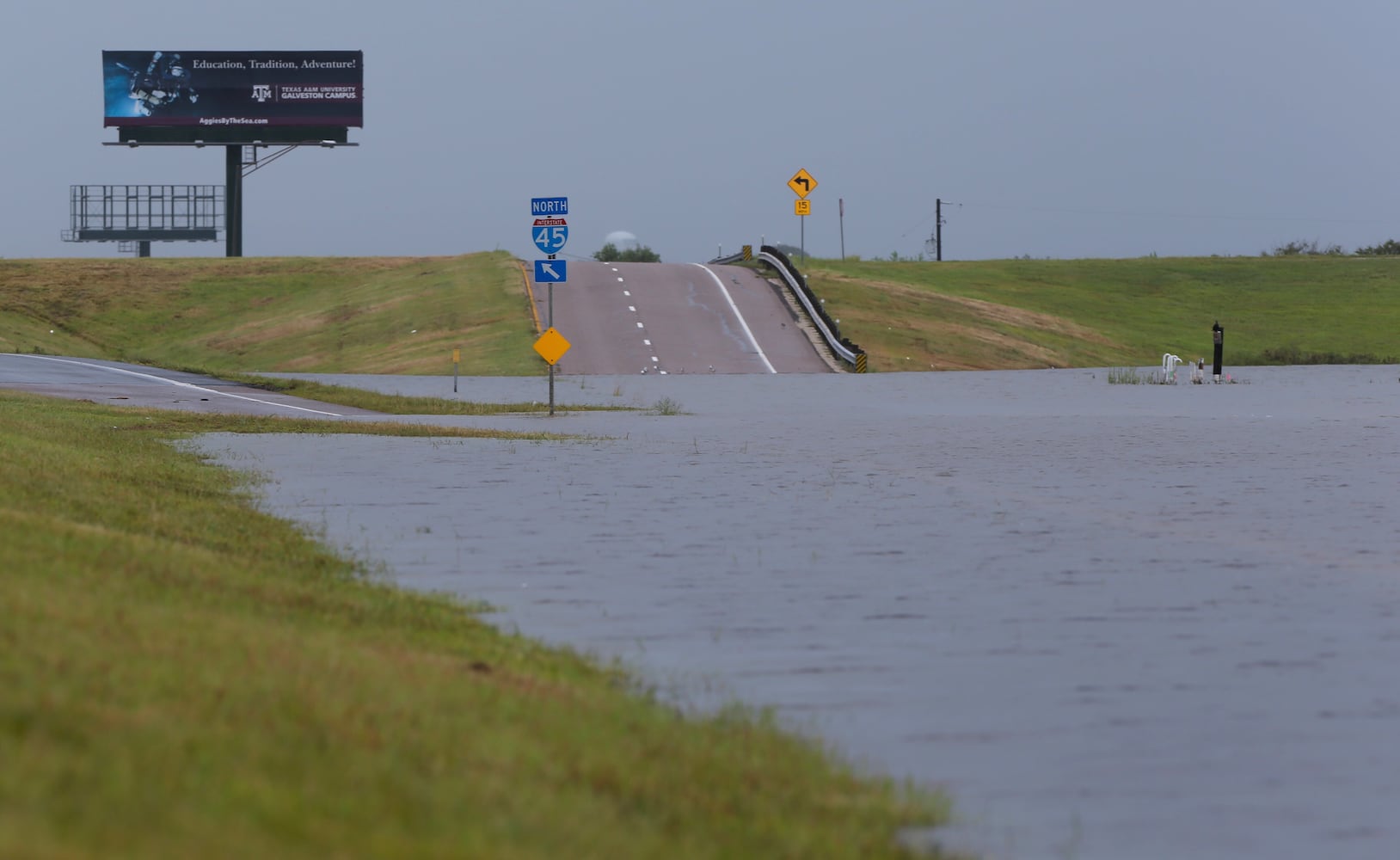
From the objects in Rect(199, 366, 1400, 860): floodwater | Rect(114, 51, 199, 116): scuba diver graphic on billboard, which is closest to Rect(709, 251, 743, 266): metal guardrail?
Rect(114, 51, 199, 116): scuba diver graphic on billboard

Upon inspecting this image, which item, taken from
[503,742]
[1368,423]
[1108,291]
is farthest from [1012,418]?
[1108,291]

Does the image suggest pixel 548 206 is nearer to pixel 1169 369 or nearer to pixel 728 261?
pixel 1169 369

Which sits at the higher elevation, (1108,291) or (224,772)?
(1108,291)

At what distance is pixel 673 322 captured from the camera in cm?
6184

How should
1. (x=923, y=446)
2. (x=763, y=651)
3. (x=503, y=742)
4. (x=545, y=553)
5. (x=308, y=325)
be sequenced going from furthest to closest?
(x=308, y=325) → (x=923, y=446) → (x=545, y=553) → (x=763, y=651) → (x=503, y=742)

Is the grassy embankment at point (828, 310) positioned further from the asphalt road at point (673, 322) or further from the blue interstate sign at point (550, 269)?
the blue interstate sign at point (550, 269)

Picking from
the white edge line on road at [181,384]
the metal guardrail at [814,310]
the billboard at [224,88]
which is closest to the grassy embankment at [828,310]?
the metal guardrail at [814,310]

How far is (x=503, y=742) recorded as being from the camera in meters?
6.54

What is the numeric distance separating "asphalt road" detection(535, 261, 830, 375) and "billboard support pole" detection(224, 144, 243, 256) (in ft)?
68.8

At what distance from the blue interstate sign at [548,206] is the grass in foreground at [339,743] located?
818 inches

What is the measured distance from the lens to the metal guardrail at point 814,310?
5656cm

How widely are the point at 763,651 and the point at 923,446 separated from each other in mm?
16466

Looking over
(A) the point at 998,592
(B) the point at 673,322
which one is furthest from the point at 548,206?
(B) the point at 673,322

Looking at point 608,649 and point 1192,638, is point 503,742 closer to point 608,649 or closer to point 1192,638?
point 608,649
